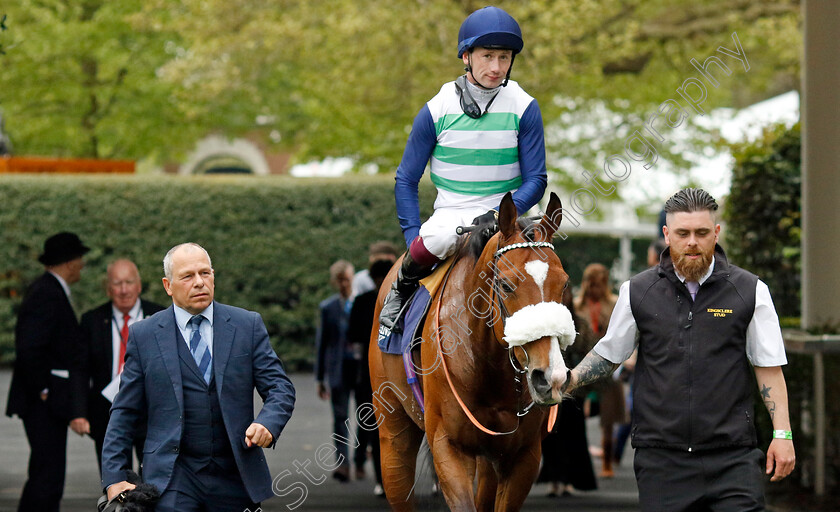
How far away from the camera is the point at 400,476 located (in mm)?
6234

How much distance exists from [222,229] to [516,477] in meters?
12.5

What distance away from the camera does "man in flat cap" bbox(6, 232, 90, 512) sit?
24.1 ft

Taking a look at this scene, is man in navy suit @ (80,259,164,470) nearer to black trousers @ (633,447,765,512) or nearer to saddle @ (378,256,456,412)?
saddle @ (378,256,456,412)

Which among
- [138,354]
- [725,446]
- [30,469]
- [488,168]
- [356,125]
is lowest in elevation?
[30,469]

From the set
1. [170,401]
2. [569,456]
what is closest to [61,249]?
[170,401]

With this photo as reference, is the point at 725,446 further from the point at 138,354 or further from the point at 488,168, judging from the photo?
the point at 138,354

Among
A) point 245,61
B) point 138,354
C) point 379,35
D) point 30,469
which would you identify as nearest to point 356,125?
point 245,61

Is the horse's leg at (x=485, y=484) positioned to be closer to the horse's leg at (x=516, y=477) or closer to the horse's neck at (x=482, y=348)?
the horse's leg at (x=516, y=477)

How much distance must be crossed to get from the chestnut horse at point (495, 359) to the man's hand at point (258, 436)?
1.01 m

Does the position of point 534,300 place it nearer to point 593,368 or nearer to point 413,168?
point 593,368

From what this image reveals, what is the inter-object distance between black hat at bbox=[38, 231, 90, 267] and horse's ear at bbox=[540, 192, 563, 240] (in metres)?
4.07

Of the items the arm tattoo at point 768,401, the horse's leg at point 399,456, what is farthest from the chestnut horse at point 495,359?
the arm tattoo at point 768,401

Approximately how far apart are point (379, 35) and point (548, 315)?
42.0ft

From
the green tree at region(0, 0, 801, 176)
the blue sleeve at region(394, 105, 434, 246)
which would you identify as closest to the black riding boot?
the blue sleeve at region(394, 105, 434, 246)
